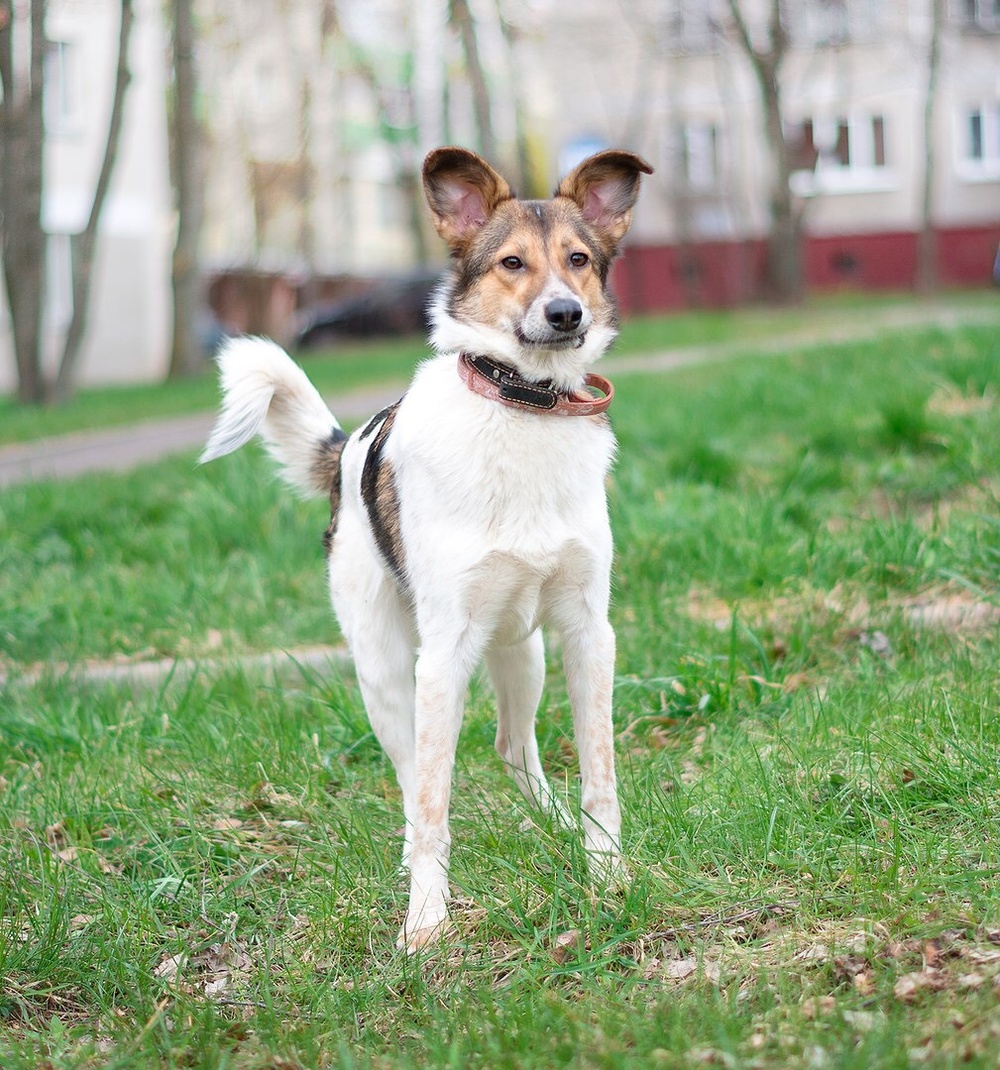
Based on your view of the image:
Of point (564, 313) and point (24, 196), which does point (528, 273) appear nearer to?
point (564, 313)

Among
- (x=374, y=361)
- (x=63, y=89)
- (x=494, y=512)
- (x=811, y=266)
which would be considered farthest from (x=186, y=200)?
(x=811, y=266)

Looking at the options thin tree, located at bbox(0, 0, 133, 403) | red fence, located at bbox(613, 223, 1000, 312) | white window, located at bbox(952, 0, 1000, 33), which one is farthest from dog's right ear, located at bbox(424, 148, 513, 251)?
white window, located at bbox(952, 0, 1000, 33)

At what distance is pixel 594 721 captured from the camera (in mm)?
3424

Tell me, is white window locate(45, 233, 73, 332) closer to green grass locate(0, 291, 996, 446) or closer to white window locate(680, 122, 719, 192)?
green grass locate(0, 291, 996, 446)

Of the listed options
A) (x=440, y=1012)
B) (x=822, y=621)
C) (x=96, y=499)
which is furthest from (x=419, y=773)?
(x=96, y=499)

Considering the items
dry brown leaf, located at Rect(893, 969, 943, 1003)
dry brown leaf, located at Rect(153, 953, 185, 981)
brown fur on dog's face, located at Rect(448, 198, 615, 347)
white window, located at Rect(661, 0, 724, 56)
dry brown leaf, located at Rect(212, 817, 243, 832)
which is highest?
white window, located at Rect(661, 0, 724, 56)

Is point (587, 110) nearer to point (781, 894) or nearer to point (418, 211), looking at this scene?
point (418, 211)

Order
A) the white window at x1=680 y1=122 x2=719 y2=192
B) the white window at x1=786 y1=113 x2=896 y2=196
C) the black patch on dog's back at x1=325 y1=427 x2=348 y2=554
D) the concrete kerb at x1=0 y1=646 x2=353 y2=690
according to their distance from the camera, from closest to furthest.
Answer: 1. the black patch on dog's back at x1=325 y1=427 x2=348 y2=554
2. the concrete kerb at x1=0 y1=646 x2=353 y2=690
3. the white window at x1=786 y1=113 x2=896 y2=196
4. the white window at x1=680 y1=122 x2=719 y2=192

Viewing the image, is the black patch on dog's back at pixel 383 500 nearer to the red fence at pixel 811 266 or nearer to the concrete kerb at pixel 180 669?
the concrete kerb at pixel 180 669

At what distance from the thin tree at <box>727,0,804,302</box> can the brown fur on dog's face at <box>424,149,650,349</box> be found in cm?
1843

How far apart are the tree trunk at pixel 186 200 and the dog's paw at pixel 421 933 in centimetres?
1409

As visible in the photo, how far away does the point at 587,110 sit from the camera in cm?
3238

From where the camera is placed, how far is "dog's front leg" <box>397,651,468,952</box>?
3279mm

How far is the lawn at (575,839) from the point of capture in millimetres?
2717
